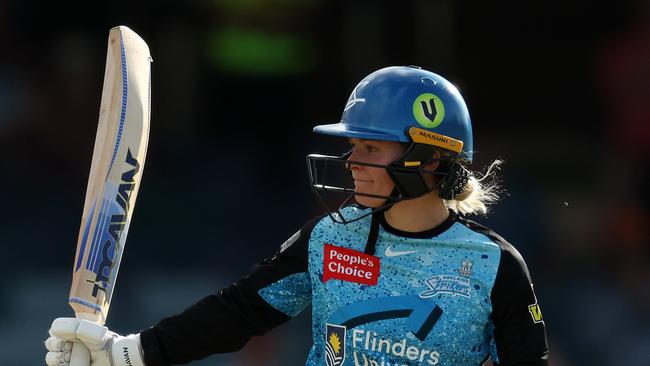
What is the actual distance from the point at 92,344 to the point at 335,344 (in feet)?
2.27

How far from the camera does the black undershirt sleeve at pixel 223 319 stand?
11.3 ft

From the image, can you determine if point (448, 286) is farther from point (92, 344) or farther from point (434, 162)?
point (92, 344)

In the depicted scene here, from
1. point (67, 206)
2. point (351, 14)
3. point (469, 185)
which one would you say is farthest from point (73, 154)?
point (469, 185)

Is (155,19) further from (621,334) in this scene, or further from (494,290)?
(494,290)

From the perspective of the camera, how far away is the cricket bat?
359cm

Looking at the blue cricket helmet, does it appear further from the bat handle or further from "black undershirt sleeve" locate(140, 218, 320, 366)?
the bat handle

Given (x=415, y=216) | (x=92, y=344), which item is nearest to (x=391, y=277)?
(x=415, y=216)

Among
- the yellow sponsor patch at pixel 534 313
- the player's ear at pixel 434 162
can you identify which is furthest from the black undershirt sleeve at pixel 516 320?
the player's ear at pixel 434 162

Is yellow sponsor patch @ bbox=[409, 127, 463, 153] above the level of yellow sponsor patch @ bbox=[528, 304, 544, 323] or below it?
above

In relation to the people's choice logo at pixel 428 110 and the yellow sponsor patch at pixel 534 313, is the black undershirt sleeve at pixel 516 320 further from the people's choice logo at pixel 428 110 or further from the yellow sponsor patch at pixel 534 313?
the people's choice logo at pixel 428 110

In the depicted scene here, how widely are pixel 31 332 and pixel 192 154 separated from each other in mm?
1963

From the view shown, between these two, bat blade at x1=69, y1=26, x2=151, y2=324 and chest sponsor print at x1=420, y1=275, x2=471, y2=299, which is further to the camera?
bat blade at x1=69, y1=26, x2=151, y2=324

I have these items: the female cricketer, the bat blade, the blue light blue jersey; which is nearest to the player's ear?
the female cricketer

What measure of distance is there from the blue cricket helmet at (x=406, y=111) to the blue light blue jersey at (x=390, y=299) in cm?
25
